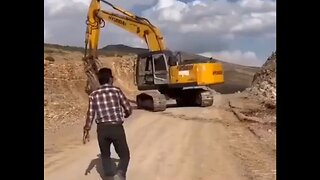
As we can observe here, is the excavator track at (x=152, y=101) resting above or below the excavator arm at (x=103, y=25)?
below

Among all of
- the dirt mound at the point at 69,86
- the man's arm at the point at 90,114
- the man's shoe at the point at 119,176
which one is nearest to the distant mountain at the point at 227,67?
the dirt mound at the point at 69,86

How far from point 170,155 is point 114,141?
1.20 metres

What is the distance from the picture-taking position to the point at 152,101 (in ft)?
29.5

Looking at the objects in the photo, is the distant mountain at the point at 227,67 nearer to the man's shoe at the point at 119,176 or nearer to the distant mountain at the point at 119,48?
the distant mountain at the point at 119,48

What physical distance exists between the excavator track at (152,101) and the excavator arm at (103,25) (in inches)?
30.0

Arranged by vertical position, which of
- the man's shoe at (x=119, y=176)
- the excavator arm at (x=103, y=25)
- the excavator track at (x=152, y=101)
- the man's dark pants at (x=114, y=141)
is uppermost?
the excavator arm at (x=103, y=25)

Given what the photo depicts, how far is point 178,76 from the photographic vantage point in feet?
32.1

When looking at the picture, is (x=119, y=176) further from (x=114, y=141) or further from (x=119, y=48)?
(x=119, y=48)

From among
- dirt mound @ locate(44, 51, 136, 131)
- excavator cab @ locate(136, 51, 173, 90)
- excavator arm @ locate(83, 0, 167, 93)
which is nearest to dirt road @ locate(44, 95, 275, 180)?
dirt mound @ locate(44, 51, 136, 131)

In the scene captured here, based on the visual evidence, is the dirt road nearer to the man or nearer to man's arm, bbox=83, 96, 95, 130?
man's arm, bbox=83, 96, 95, 130

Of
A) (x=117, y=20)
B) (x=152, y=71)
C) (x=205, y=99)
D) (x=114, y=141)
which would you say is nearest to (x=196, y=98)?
(x=205, y=99)

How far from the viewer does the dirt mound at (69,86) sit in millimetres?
7801

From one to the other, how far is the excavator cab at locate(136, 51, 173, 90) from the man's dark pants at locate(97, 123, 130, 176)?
12.5ft
